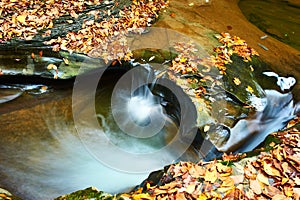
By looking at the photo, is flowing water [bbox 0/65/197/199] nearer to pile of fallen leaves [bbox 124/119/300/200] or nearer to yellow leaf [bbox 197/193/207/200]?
pile of fallen leaves [bbox 124/119/300/200]

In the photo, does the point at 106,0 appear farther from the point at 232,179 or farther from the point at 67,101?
the point at 232,179

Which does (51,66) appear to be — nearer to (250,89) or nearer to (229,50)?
(229,50)

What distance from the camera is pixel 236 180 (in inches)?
135

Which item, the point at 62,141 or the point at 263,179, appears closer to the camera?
the point at 263,179

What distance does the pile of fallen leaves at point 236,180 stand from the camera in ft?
10.8

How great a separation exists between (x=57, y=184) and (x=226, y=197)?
276 cm

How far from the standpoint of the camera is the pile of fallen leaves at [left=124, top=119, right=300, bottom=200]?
→ 3289 mm

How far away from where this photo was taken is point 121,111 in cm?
593

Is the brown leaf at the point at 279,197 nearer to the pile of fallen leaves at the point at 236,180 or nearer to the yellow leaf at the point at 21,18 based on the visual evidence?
the pile of fallen leaves at the point at 236,180

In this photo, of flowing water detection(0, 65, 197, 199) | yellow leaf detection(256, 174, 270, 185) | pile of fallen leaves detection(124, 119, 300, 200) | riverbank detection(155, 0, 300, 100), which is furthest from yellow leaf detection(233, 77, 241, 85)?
yellow leaf detection(256, 174, 270, 185)

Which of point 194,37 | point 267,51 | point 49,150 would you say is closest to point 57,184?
point 49,150

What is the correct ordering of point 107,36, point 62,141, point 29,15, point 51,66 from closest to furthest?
1. point 62,141
2. point 51,66
3. point 29,15
4. point 107,36

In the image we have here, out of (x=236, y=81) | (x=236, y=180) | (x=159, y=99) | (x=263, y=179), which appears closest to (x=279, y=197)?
(x=263, y=179)

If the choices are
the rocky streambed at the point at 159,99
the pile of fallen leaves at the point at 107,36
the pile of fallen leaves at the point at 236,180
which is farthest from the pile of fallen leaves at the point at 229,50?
the pile of fallen leaves at the point at 236,180
